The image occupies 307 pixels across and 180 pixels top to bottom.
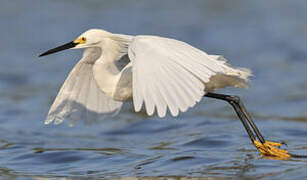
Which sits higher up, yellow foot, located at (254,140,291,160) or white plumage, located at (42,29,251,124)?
white plumage, located at (42,29,251,124)

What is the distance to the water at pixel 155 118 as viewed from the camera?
314 inches

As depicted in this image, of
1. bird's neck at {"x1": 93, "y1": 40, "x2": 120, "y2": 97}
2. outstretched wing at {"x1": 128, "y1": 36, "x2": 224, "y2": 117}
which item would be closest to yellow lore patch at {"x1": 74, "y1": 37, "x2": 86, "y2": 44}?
bird's neck at {"x1": 93, "y1": 40, "x2": 120, "y2": 97}

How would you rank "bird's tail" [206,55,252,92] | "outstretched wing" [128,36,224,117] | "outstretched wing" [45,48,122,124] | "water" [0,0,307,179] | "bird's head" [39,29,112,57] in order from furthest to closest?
"outstretched wing" [45,48,122,124], "water" [0,0,307,179], "bird's head" [39,29,112,57], "bird's tail" [206,55,252,92], "outstretched wing" [128,36,224,117]

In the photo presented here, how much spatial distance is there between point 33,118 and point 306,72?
223 inches

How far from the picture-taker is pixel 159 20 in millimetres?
18734

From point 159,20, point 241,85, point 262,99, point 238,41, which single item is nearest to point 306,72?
point 262,99

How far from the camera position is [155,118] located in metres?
11.8

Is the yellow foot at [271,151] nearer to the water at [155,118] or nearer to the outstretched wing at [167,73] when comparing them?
the water at [155,118]

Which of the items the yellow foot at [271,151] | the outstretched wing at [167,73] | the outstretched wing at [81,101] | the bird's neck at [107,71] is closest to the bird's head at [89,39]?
the bird's neck at [107,71]

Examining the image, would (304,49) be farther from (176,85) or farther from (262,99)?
(176,85)

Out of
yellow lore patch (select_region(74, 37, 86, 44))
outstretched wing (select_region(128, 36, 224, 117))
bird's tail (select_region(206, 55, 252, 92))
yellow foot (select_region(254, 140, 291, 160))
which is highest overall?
yellow lore patch (select_region(74, 37, 86, 44))

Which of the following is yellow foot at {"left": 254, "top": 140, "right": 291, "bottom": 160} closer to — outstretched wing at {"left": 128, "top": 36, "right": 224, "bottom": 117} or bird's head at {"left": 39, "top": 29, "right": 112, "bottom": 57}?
outstretched wing at {"left": 128, "top": 36, "right": 224, "bottom": 117}

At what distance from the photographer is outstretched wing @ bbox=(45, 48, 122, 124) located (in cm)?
869

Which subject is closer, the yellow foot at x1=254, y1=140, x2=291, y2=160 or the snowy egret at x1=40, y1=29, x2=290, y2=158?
the snowy egret at x1=40, y1=29, x2=290, y2=158
